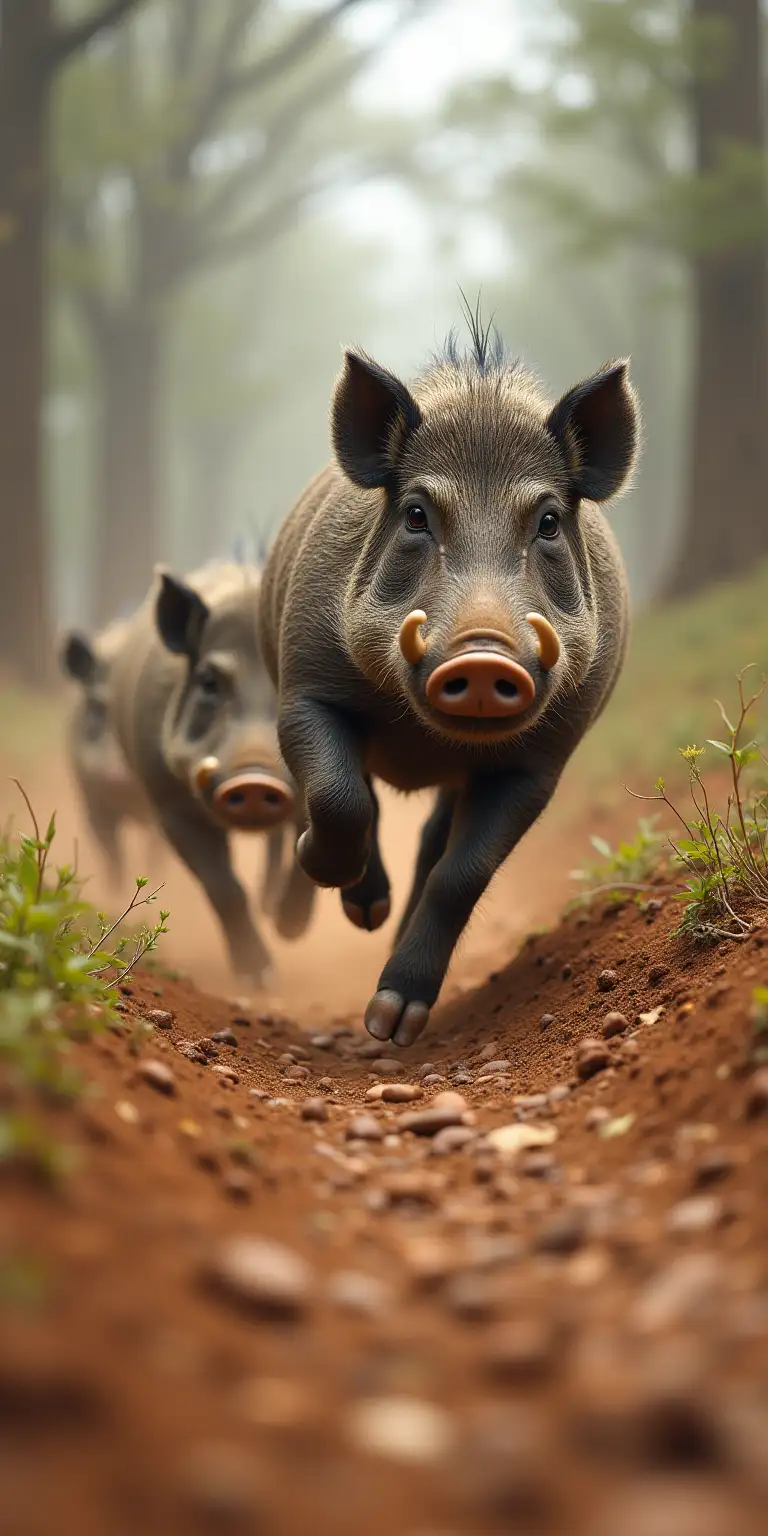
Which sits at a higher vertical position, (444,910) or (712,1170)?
(444,910)

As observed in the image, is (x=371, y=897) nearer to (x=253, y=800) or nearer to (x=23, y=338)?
(x=253, y=800)

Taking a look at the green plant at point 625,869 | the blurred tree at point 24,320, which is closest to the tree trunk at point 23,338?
the blurred tree at point 24,320

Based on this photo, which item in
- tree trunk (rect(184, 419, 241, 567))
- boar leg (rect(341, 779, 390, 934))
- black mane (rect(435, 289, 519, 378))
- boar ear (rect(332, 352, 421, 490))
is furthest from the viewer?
tree trunk (rect(184, 419, 241, 567))

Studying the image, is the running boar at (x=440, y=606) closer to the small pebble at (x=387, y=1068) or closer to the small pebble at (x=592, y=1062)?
the small pebble at (x=387, y=1068)

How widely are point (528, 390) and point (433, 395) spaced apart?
0.36 m

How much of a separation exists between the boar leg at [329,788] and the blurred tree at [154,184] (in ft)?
59.7

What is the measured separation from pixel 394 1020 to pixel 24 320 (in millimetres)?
14557

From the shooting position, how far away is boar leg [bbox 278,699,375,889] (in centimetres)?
462

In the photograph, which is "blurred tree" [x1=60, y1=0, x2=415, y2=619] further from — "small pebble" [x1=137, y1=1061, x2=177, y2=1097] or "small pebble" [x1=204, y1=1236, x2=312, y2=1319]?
"small pebble" [x1=204, y1=1236, x2=312, y2=1319]

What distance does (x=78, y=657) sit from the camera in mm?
10219

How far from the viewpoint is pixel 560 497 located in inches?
185

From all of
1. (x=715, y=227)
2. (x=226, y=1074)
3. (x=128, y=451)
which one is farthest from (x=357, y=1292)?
(x=128, y=451)

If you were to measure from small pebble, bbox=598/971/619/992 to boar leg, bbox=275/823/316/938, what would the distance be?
3.37 metres

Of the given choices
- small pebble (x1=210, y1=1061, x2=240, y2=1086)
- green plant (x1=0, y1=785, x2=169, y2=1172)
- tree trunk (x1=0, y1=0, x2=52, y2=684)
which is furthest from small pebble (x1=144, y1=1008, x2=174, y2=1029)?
tree trunk (x1=0, y1=0, x2=52, y2=684)
